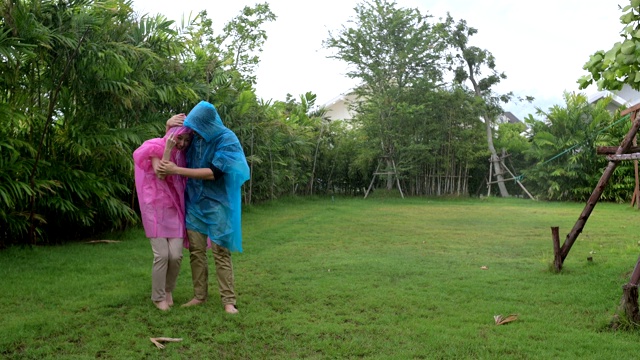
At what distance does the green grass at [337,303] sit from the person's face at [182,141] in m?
1.29

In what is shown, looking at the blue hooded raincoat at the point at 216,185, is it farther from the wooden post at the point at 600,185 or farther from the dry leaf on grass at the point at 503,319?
the wooden post at the point at 600,185

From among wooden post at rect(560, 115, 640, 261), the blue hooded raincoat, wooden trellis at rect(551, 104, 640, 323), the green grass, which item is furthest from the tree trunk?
the blue hooded raincoat

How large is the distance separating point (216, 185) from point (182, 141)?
0.43 m

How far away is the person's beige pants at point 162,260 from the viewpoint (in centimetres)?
460

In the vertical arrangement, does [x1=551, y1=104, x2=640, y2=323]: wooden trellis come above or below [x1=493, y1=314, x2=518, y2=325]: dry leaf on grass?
above

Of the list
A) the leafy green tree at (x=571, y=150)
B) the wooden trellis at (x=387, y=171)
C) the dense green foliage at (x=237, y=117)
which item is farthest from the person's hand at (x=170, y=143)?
the wooden trellis at (x=387, y=171)

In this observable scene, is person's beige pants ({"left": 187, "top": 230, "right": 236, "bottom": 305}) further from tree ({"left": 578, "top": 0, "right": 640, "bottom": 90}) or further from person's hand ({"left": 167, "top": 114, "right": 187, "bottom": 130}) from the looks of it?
tree ({"left": 578, "top": 0, "right": 640, "bottom": 90})

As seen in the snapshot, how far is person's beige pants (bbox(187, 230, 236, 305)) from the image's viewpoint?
4.61 meters

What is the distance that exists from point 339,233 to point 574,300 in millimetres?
5337

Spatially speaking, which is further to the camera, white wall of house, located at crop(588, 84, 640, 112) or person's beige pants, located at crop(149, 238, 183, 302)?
white wall of house, located at crop(588, 84, 640, 112)

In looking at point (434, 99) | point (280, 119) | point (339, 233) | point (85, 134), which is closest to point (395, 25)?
point (434, 99)

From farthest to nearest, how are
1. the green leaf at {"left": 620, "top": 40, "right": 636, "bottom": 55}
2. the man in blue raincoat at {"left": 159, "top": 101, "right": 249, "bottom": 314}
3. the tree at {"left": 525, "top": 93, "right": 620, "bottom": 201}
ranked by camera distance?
the tree at {"left": 525, "top": 93, "right": 620, "bottom": 201} → the man in blue raincoat at {"left": 159, "top": 101, "right": 249, "bottom": 314} → the green leaf at {"left": 620, "top": 40, "right": 636, "bottom": 55}

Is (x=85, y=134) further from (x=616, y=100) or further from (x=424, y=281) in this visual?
(x=616, y=100)

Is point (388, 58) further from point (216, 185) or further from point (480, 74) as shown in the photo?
point (216, 185)
